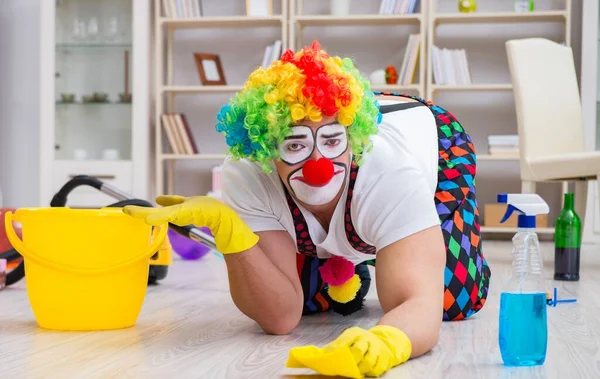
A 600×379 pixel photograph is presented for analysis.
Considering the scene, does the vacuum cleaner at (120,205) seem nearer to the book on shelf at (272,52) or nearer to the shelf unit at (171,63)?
the shelf unit at (171,63)

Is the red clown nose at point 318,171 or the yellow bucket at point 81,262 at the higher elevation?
the red clown nose at point 318,171

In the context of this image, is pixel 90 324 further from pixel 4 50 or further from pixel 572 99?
pixel 4 50

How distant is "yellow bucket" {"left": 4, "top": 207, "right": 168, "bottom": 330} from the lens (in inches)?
65.4

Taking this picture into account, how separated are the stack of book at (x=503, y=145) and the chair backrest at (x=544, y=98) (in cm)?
80

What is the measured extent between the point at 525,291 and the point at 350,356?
0.32 meters

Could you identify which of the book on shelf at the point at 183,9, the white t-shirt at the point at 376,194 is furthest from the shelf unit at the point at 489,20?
the white t-shirt at the point at 376,194

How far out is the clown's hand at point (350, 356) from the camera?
1200mm

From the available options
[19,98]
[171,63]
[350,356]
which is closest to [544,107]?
[171,63]

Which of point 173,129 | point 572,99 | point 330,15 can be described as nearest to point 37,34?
point 173,129

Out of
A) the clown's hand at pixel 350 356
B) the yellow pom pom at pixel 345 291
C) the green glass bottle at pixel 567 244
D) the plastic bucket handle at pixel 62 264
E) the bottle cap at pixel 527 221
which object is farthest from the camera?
the green glass bottle at pixel 567 244

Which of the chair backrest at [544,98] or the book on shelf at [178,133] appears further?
the book on shelf at [178,133]

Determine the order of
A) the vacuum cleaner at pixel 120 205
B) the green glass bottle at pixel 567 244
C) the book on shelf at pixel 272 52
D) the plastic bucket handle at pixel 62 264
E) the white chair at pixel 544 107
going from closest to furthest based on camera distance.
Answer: the plastic bucket handle at pixel 62 264
the vacuum cleaner at pixel 120 205
the green glass bottle at pixel 567 244
the white chair at pixel 544 107
the book on shelf at pixel 272 52

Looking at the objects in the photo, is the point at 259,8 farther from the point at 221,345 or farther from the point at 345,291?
the point at 221,345

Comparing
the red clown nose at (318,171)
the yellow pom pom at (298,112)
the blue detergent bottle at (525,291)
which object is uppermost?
the yellow pom pom at (298,112)
